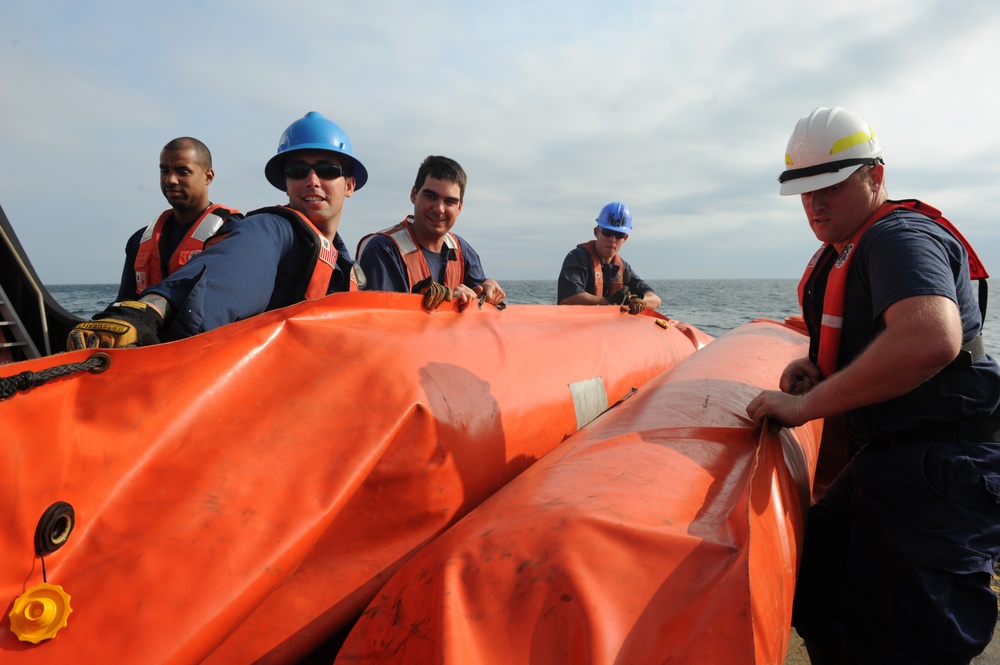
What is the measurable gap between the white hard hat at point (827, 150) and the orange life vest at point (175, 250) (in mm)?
2840

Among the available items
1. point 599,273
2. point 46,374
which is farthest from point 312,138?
point 599,273

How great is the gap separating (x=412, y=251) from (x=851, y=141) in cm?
250

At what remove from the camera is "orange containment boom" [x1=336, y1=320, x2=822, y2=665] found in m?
1.08

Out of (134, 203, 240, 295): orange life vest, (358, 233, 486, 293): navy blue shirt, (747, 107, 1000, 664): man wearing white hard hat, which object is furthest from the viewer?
(358, 233, 486, 293): navy blue shirt

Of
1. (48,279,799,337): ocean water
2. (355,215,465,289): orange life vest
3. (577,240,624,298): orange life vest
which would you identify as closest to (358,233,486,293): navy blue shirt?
(355,215,465,289): orange life vest

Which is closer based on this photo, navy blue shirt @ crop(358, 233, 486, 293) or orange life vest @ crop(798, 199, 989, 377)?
orange life vest @ crop(798, 199, 989, 377)

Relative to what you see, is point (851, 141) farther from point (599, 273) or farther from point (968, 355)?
point (599, 273)

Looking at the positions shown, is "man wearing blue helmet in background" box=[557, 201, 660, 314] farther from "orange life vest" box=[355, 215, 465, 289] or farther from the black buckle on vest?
the black buckle on vest

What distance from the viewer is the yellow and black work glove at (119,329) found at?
1.44 meters

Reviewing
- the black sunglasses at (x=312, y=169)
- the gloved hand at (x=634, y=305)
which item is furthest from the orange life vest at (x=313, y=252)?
the gloved hand at (x=634, y=305)

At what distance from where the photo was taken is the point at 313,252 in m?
2.36

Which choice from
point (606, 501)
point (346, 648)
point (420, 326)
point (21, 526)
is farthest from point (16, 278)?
point (606, 501)

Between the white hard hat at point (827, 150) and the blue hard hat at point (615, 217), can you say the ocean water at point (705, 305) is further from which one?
the white hard hat at point (827, 150)

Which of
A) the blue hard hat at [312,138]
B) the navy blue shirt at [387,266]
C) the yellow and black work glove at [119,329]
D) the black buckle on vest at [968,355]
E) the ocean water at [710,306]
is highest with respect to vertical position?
the blue hard hat at [312,138]
